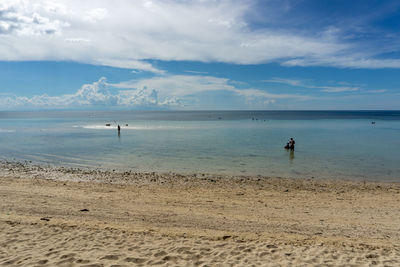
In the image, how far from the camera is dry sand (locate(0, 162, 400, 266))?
7.76 metres

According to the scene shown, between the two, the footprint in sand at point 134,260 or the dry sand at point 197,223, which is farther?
the dry sand at point 197,223

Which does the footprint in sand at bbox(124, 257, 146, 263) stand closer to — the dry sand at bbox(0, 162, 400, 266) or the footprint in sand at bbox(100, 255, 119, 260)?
the dry sand at bbox(0, 162, 400, 266)

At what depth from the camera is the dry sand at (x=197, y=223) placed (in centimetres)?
776

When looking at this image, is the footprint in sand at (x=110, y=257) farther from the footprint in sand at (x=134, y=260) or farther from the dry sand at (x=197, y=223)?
the footprint in sand at (x=134, y=260)

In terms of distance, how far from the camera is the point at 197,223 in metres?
10.6

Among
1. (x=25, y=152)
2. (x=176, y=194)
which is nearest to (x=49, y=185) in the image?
(x=176, y=194)

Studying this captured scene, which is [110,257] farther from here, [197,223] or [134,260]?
[197,223]

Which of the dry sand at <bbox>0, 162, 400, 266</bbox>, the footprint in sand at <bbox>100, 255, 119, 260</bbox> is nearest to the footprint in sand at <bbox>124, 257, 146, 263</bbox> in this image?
the dry sand at <bbox>0, 162, 400, 266</bbox>

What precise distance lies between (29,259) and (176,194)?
28.8 ft

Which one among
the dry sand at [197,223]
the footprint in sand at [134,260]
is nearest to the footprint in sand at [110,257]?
the dry sand at [197,223]

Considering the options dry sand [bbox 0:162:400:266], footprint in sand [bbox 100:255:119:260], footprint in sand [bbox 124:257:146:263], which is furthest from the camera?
dry sand [bbox 0:162:400:266]

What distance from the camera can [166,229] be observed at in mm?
9828

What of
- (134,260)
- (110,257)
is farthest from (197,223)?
(110,257)

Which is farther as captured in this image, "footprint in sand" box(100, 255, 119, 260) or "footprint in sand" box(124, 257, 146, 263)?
"footprint in sand" box(100, 255, 119, 260)
